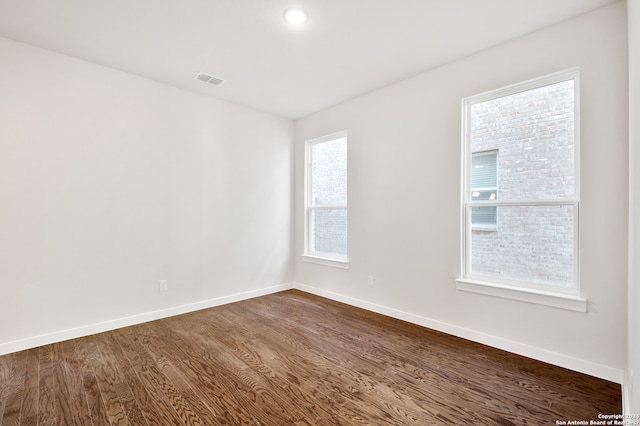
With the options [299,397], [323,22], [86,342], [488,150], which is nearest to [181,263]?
[86,342]

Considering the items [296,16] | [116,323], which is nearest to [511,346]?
[296,16]

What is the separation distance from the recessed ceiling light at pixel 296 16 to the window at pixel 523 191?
173cm

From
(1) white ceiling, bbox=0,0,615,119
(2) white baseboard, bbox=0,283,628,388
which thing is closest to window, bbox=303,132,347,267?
(2) white baseboard, bbox=0,283,628,388

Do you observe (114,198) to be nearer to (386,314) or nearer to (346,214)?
(346,214)

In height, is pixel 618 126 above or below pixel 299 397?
above

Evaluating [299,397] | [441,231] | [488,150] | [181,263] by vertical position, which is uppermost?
[488,150]

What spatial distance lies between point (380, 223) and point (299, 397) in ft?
7.15

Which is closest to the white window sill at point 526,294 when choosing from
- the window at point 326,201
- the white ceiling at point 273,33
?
the window at point 326,201

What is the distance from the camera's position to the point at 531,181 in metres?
2.57

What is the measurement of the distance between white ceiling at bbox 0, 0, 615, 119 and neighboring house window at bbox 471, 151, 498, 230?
102 centimetres

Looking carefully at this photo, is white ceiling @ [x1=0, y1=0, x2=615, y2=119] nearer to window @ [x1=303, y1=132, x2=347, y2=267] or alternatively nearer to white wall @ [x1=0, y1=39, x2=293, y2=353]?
white wall @ [x1=0, y1=39, x2=293, y2=353]

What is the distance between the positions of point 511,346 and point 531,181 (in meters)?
1.43

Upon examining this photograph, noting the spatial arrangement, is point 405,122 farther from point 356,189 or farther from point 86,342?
point 86,342

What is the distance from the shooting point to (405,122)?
3.41 metres
